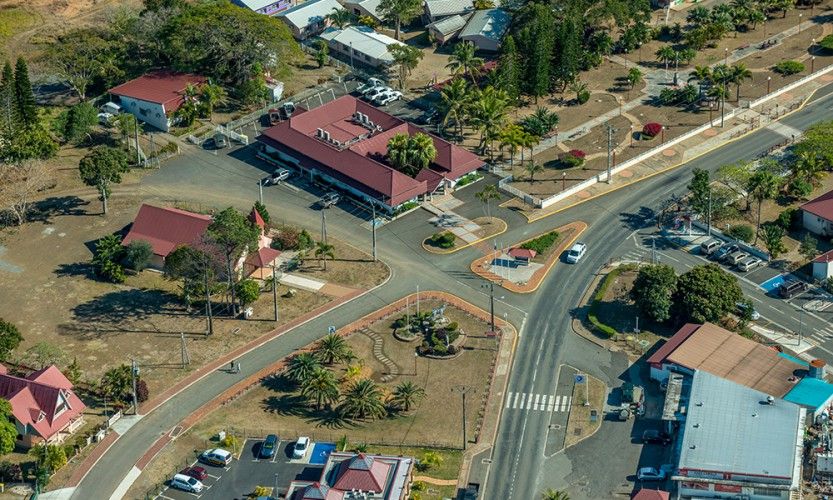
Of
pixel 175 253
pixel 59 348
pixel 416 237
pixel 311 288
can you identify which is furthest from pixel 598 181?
pixel 59 348

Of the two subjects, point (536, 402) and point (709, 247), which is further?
point (709, 247)

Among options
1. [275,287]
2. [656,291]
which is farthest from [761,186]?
[275,287]

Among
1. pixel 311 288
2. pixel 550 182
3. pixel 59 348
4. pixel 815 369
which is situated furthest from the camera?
pixel 550 182

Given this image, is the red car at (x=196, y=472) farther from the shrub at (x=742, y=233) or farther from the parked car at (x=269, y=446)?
the shrub at (x=742, y=233)

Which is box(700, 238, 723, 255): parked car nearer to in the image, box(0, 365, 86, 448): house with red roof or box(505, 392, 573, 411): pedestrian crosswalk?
box(505, 392, 573, 411): pedestrian crosswalk

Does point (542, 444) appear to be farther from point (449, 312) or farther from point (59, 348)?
point (59, 348)

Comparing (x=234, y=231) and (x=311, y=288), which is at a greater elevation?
(x=234, y=231)

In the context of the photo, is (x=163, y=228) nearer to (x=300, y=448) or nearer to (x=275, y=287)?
(x=275, y=287)
